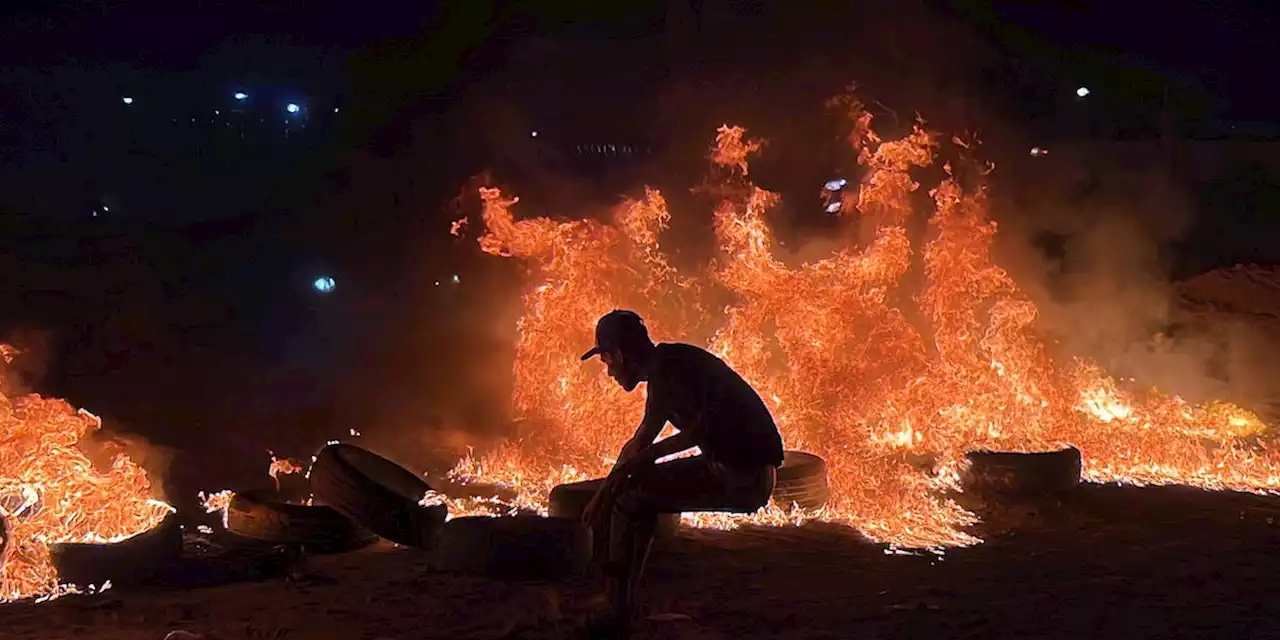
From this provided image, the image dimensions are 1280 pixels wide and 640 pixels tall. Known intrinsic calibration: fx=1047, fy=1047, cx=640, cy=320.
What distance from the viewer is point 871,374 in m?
13.6

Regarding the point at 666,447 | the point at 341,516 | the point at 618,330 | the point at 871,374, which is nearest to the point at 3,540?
the point at 341,516

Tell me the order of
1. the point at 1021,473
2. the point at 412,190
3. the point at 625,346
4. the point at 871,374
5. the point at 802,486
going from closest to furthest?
the point at 625,346
the point at 802,486
the point at 1021,473
the point at 871,374
the point at 412,190

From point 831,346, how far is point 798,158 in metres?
8.40

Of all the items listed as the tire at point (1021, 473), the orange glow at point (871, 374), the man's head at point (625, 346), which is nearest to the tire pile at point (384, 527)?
the orange glow at point (871, 374)

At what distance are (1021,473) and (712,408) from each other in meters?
6.74

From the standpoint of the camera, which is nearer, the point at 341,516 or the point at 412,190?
the point at 341,516

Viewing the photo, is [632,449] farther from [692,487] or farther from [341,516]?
[341,516]

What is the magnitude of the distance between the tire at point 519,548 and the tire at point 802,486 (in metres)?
2.83

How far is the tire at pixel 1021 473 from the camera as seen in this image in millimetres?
11711

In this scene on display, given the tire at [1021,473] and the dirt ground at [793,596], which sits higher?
the tire at [1021,473]

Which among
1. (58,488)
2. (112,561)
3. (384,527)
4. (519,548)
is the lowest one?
(112,561)

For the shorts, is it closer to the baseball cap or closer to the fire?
the baseball cap

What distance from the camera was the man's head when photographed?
6.37 metres

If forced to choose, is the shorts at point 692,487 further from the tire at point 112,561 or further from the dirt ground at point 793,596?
the tire at point 112,561
